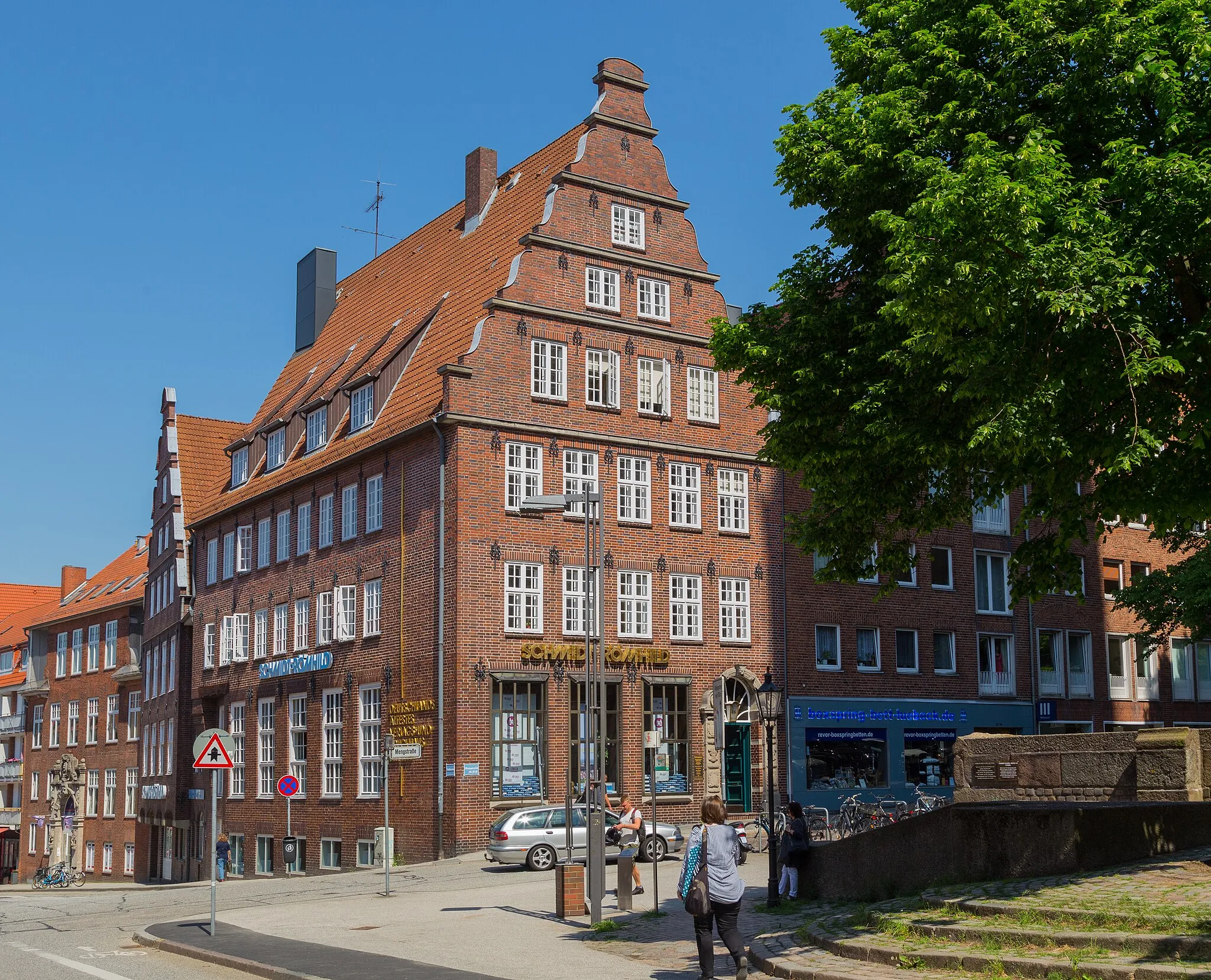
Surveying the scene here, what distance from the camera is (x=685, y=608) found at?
133ft

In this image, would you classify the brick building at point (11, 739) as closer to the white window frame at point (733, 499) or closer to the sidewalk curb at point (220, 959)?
the white window frame at point (733, 499)

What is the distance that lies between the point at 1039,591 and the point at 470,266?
2790 centimetres

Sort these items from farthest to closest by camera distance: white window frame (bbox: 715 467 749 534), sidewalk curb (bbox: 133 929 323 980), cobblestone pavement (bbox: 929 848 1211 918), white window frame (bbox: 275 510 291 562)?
white window frame (bbox: 275 510 291 562) < white window frame (bbox: 715 467 749 534) < sidewalk curb (bbox: 133 929 323 980) < cobblestone pavement (bbox: 929 848 1211 918)

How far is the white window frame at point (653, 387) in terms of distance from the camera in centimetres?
4084

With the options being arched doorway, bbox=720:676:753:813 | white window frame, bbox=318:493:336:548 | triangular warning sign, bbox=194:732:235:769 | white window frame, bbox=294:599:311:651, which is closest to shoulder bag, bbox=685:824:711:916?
triangular warning sign, bbox=194:732:235:769

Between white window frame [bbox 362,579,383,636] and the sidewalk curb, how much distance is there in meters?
18.1

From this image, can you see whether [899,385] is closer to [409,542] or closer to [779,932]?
[779,932]

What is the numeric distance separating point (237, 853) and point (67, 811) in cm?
2793

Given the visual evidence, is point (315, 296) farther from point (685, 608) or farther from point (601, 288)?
point (685, 608)

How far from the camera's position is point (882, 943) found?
1478 centimetres

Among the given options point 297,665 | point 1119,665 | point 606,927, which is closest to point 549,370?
point 297,665

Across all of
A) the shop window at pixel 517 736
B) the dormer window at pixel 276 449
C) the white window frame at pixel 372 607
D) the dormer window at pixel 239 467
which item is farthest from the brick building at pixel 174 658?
the shop window at pixel 517 736

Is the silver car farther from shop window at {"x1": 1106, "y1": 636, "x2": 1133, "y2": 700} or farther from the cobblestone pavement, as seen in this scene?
shop window at {"x1": 1106, "y1": 636, "x2": 1133, "y2": 700}

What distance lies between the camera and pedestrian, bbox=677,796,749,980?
537 inches
